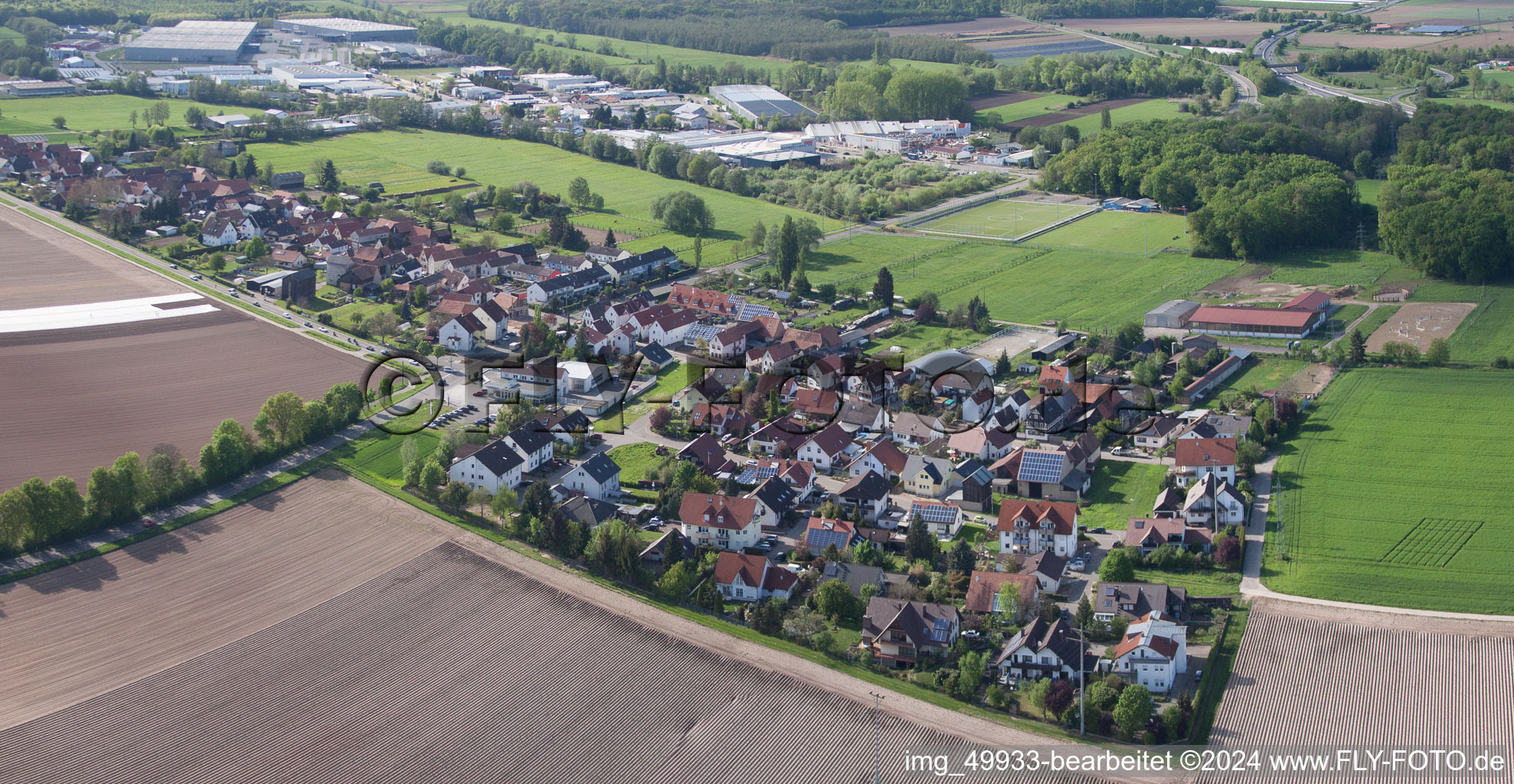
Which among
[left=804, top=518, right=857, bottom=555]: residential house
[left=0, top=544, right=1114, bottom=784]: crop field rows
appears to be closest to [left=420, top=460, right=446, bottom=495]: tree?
[left=0, top=544, right=1114, bottom=784]: crop field rows

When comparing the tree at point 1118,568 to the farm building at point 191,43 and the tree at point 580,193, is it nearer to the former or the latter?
the tree at point 580,193

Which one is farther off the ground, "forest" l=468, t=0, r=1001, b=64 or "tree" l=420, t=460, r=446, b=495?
"forest" l=468, t=0, r=1001, b=64

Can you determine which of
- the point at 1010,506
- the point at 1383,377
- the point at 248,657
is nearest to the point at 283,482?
the point at 248,657

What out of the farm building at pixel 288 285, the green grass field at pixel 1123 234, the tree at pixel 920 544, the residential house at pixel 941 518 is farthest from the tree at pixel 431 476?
the green grass field at pixel 1123 234

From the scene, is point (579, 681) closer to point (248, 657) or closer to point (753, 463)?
point (248, 657)

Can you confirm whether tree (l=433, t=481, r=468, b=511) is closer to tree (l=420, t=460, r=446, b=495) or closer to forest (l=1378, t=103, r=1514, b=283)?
tree (l=420, t=460, r=446, b=495)

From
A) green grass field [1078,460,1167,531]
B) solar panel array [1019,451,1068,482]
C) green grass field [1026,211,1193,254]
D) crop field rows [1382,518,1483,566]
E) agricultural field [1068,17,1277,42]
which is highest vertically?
agricultural field [1068,17,1277,42]

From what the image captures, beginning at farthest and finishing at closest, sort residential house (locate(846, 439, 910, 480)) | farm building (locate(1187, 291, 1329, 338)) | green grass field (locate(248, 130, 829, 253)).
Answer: green grass field (locate(248, 130, 829, 253)) → farm building (locate(1187, 291, 1329, 338)) → residential house (locate(846, 439, 910, 480))

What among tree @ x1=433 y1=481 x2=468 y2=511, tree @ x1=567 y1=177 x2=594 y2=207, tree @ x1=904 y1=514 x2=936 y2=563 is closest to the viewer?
tree @ x1=904 y1=514 x2=936 y2=563
